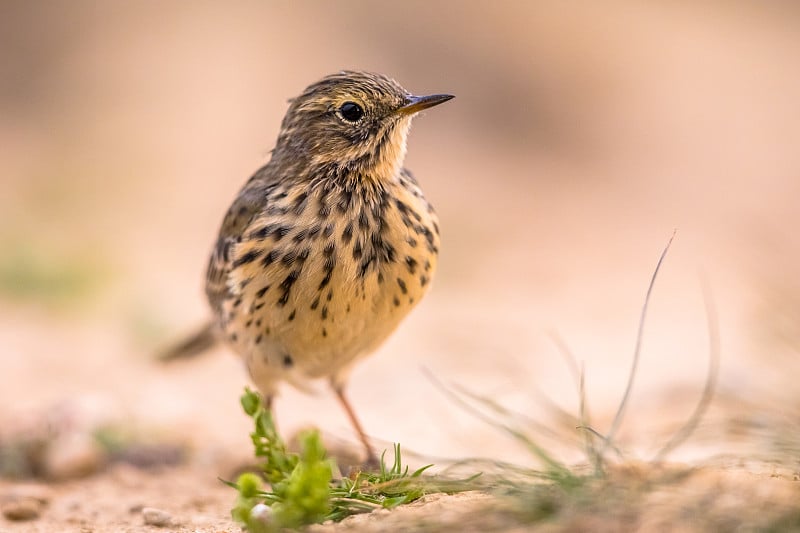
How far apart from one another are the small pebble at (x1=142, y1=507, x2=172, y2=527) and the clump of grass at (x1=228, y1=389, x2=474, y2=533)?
0.59 metres

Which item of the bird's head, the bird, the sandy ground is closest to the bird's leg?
the bird

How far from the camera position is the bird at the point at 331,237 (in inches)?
166

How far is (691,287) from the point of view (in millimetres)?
8742

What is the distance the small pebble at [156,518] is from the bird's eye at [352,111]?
73.5 inches

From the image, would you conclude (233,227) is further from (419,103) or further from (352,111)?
(419,103)

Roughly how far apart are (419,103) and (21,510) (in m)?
2.44

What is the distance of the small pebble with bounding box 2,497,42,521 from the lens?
165 inches

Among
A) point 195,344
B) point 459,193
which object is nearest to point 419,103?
point 195,344

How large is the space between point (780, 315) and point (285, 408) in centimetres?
306

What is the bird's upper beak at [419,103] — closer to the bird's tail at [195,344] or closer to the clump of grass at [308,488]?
the clump of grass at [308,488]

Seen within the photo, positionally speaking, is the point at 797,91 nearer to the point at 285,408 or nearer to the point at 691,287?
the point at 691,287

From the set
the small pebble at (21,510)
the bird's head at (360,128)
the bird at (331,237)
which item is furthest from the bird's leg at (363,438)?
the small pebble at (21,510)

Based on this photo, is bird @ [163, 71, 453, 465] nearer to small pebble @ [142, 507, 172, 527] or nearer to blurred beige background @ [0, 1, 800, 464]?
small pebble @ [142, 507, 172, 527]

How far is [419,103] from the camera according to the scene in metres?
4.39
